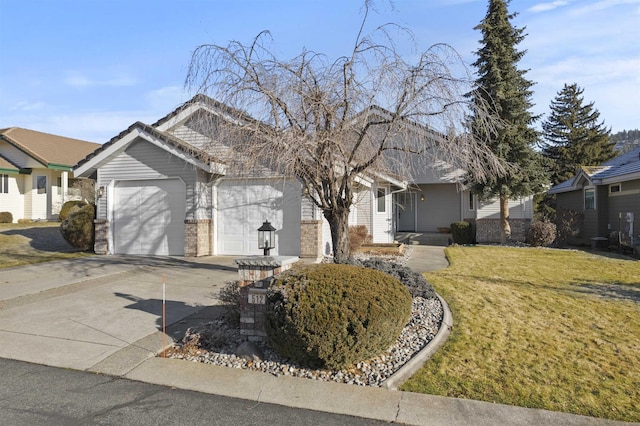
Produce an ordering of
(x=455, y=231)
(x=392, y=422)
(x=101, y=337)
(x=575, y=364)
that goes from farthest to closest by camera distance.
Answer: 1. (x=455, y=231)
2. (x=101, y=337)
3. (x=575, y=364)
4. (x=392, y=422)

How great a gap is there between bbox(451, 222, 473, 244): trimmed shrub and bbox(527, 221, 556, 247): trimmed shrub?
268 cm

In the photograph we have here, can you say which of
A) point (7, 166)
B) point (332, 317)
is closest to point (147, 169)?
point (332, 317)

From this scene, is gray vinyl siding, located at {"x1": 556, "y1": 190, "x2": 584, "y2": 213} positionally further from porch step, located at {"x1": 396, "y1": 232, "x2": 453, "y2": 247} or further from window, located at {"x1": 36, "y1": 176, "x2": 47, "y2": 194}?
window, located at {"x1": 36, "y1": 176, "x2": 47, "y2": 194}

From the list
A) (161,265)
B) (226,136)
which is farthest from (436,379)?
(161,265)

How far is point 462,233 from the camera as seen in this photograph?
1933 cm

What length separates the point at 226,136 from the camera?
7852 mm

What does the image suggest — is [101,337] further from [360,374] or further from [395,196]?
[395,196]

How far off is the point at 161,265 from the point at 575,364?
34.4 feet

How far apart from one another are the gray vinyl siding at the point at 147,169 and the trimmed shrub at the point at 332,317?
9.43 metres

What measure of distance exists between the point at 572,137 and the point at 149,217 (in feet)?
117

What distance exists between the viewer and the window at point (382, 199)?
18.5m

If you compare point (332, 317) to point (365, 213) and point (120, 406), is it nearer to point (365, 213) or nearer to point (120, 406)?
point (120, 406)

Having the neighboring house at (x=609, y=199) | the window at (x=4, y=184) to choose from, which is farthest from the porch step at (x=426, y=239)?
the window at (x=4, y=184)

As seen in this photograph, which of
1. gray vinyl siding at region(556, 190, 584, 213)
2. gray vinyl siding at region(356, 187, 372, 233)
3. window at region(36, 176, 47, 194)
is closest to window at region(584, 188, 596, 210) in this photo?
gray vinyl siding at region(556, 190, 584, 213)
